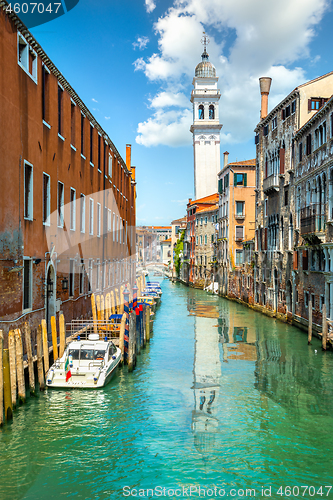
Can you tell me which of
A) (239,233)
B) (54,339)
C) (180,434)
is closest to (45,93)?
(54,339)

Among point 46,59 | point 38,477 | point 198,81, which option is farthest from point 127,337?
point 198,81

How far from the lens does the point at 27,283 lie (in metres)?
12.7

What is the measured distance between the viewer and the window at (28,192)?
498 inches

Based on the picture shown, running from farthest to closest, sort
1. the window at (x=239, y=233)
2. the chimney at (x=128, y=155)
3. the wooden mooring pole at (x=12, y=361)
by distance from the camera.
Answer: the chimney at (x=128, y=155), the window at (x=239, y=233), the wooden mooring pole at (x=12, y=361)

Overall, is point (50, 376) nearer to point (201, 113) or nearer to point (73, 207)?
point (73, 207)

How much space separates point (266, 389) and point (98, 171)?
13.7 m

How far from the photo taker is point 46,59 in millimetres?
13953

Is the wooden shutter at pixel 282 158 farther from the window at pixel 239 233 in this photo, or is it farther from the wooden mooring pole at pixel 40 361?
the wooden mooring pole at pixel 40 361

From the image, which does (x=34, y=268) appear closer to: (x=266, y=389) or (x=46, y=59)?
(x=46, y=59)

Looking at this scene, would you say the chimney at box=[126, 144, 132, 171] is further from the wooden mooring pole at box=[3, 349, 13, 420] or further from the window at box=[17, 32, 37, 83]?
the wooden mooring pole at box=[3, 349, 13, 420]

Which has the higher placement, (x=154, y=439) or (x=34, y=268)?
(x=34, y=268)

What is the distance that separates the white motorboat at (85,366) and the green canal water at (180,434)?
0.90 ft

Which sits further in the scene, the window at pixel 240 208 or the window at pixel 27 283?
the window at pixel 240 208

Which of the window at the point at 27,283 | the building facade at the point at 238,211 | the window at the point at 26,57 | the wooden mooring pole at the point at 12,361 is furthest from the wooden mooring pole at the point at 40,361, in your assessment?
the building facade at the point at 238,211
